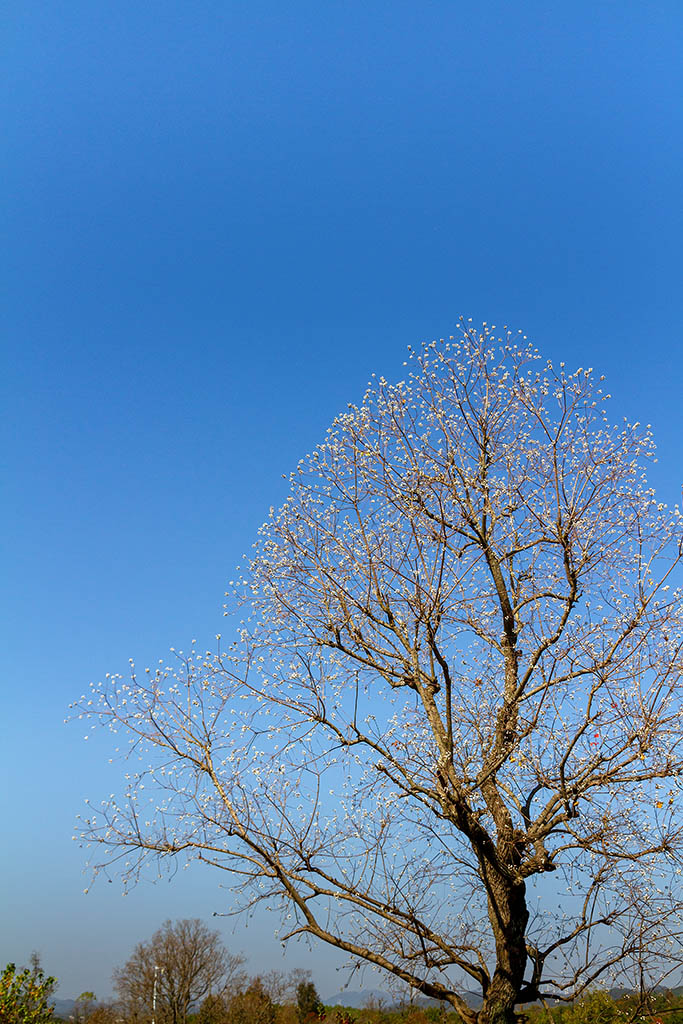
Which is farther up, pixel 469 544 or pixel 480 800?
pixel 469 544

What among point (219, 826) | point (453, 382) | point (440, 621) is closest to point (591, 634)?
point (440, 621)

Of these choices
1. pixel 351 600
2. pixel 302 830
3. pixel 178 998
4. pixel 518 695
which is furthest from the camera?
pixel 178 998

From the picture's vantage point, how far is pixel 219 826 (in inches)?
220

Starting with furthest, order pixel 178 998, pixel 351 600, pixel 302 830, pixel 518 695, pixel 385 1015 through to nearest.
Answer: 1. pixel 178 998
2. pixel 385 1015
3. pixel 351 600
4. pixel 518 695
5. pixel 302 830

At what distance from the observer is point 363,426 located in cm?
665

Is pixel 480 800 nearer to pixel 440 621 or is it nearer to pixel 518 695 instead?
pixel 518 695

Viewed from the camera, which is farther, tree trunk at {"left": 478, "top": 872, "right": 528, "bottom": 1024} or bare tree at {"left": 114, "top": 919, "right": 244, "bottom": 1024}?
bare tree at {"left": 114, "top": 919, "right": 244, "bottom": 1024}

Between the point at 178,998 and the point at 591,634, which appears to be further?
the point at 178,998

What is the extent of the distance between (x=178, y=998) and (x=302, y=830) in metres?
32.0

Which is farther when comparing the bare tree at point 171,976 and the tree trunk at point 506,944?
the bare tree at point 171,976

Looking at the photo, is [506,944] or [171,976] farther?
[171,976]

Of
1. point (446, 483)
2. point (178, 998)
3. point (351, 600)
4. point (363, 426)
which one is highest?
point (363, 426)

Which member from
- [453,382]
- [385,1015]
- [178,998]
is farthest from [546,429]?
[178,998]

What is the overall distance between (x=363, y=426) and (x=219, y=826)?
11.7 ft
